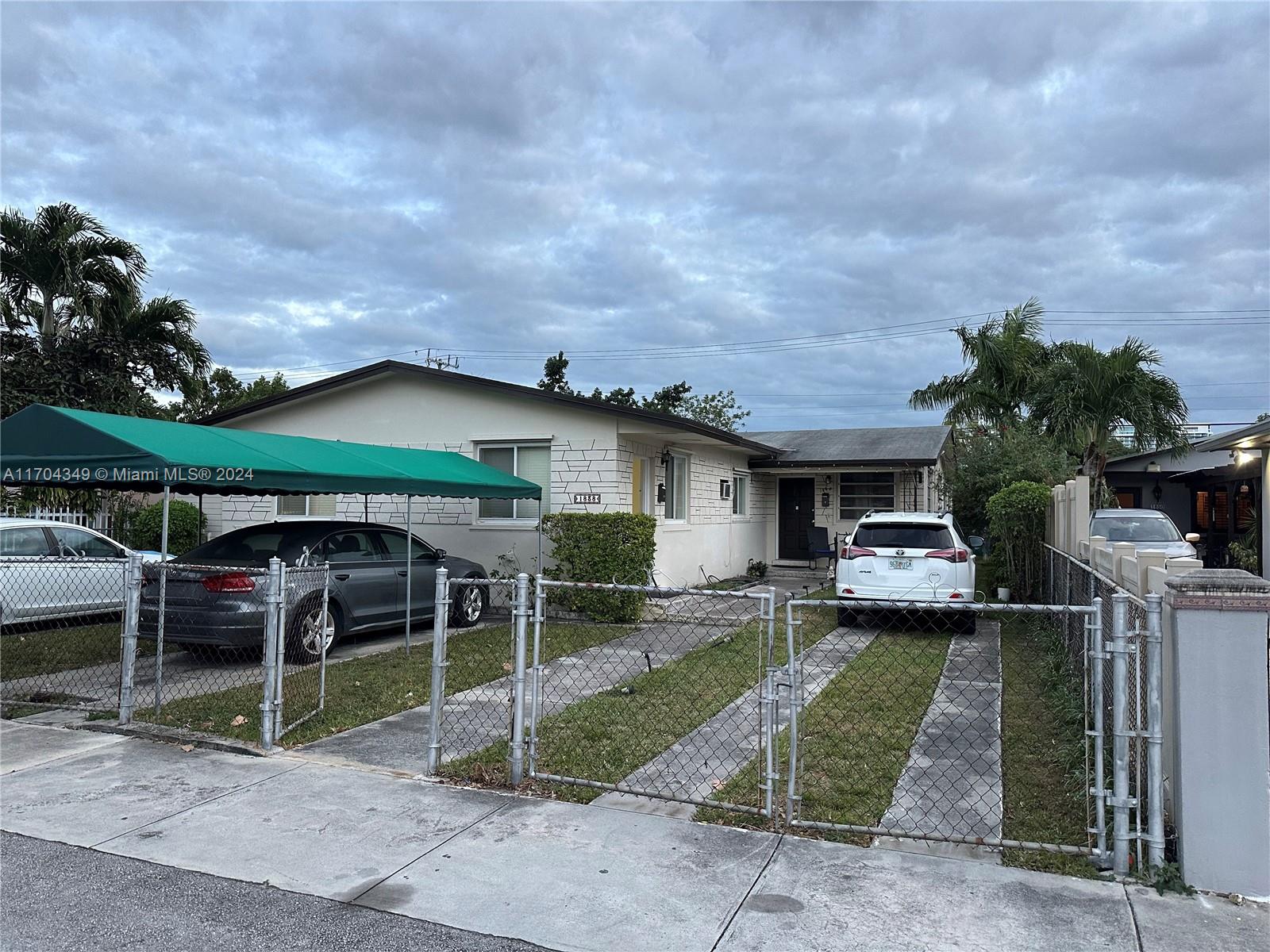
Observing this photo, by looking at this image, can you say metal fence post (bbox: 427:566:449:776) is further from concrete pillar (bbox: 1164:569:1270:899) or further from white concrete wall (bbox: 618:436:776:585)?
white concrete wall (bbox: 618:436:776:585)

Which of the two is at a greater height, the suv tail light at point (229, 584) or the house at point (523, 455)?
the house at point (523, 455)

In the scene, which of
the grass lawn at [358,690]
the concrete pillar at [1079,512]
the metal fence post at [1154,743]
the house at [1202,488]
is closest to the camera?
the metal fence post at [1154,743]

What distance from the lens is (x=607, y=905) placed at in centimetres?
385

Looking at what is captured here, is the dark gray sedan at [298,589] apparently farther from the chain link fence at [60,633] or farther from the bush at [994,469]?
the bush at [994,469]

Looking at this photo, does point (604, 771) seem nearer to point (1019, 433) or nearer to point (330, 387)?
point (330, 387)

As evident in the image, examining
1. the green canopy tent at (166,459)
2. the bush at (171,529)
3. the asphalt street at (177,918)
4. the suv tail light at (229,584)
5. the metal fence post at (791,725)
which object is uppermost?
the green canopy tent at (166,459)

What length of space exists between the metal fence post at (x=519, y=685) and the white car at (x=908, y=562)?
6404mm

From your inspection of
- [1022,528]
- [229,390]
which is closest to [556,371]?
[229,390]

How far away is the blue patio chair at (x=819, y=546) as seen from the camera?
19531 millimetres

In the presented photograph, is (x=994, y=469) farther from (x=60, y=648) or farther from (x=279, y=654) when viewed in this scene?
(x=60, y=648)

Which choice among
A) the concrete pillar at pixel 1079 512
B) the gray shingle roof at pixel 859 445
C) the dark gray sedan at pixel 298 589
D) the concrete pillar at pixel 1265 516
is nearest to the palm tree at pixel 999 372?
the gray shingle roof at pixel 859 445

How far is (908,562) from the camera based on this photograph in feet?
35.2

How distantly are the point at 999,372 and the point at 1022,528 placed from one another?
10.3 m

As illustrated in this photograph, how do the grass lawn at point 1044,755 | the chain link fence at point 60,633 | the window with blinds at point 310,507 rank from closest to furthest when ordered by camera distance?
the grass lawn at point 1044,755 < the chain link fence at point 60,633 < the window with blinds at point 310,507
